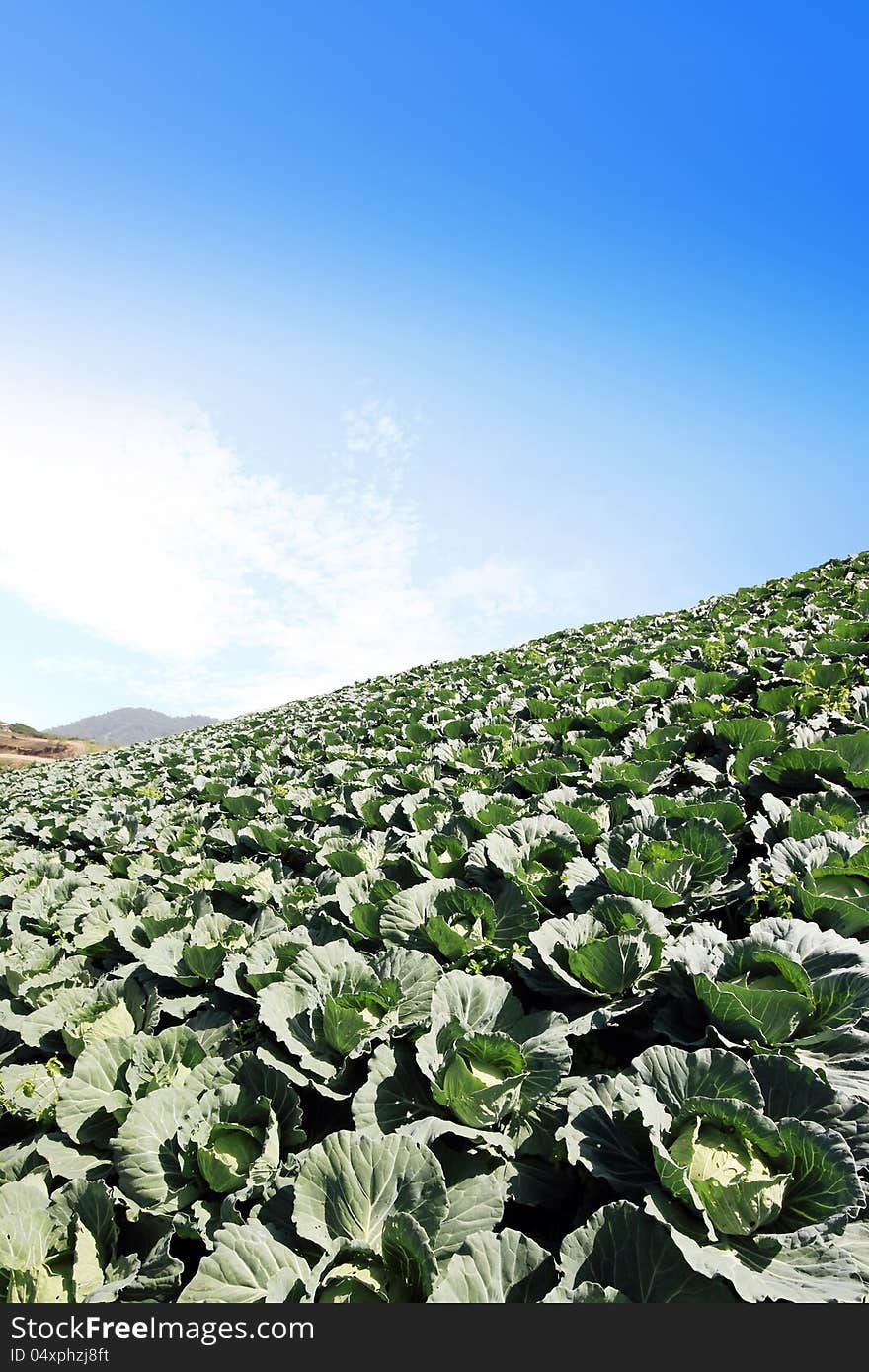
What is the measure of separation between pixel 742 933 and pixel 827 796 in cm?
106

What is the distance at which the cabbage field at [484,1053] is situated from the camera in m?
1.71

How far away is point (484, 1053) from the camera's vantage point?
2.29m

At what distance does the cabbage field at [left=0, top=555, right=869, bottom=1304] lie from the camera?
1.71 meters

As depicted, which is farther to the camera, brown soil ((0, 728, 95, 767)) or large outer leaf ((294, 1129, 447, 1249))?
brown soil ((0, 728, 95, 767))

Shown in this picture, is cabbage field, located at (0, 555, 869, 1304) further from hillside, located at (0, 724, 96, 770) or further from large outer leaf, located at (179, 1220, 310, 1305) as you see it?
hillside, located at (0, 724, 96, 770)

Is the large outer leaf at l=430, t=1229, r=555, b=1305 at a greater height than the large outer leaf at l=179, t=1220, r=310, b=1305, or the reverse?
the large outer leaf at l=430, t=1229, r=555, b=1305

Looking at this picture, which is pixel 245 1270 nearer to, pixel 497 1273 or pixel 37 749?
pixel 497 1273

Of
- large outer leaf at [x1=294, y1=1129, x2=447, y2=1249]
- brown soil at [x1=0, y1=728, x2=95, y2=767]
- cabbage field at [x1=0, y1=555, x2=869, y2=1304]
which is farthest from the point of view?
brown soil at [x1=0, y1=728, x2=95, y2=767]

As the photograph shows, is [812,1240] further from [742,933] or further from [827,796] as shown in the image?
[827,796]

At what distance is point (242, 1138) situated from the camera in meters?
2.29

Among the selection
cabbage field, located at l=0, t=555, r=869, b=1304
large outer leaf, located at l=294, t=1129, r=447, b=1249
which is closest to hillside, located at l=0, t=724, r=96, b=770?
cabbage field, located at l=0, t=555, r=869, b=1304

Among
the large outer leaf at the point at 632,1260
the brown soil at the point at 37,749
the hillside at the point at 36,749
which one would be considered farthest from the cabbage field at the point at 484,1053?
the brown soil at the point at 37,749

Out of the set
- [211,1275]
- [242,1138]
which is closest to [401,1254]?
[211,1275]

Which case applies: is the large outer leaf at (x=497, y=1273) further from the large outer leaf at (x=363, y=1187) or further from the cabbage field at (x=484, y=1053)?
the large outer leaf at (x=363, y=1187)
